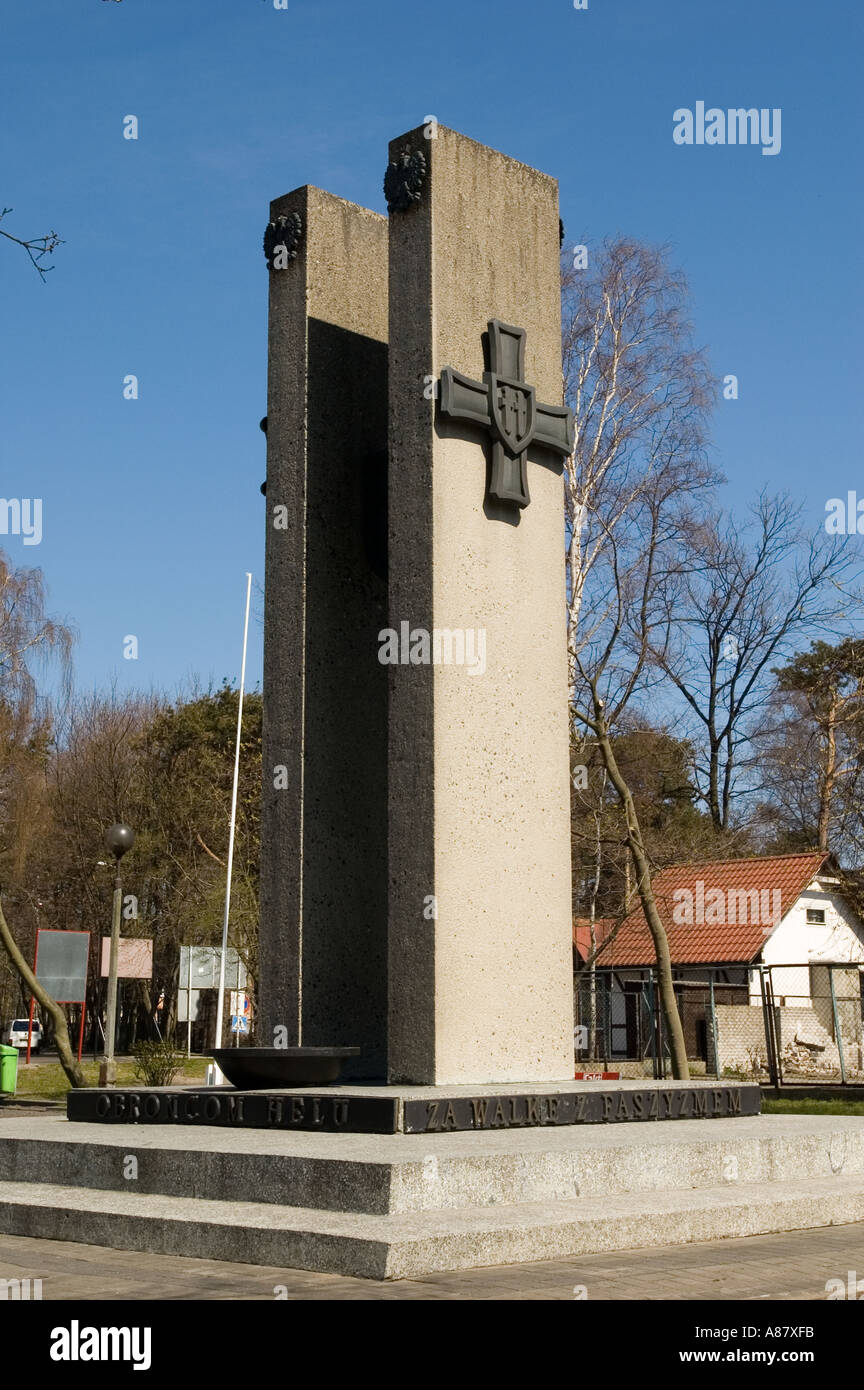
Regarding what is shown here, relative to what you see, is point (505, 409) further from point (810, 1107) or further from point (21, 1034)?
point (21, 1034)

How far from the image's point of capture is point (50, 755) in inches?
1806

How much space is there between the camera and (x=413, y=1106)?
702cm

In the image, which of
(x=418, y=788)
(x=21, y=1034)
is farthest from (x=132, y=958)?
(x=21, y=1034)

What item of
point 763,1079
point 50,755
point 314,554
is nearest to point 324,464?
point 314,554

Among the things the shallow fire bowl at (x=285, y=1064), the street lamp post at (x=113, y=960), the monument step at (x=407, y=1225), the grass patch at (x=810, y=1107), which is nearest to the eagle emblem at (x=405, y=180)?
the shallow fire bowl at (x=285, y=1064)

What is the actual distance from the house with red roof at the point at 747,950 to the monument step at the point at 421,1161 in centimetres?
1981

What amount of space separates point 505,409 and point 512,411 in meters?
0.08

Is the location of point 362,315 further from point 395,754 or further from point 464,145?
point 395,754

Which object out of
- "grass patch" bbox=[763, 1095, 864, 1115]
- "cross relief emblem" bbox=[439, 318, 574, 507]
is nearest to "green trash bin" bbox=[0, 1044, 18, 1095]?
"grass patch" bbox=[763, 1095, 864, 1115]

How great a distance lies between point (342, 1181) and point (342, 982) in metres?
3.07

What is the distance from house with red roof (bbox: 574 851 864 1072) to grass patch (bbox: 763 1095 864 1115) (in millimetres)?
7368

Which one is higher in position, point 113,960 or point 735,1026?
point 113,960

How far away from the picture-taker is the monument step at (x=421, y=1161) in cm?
612

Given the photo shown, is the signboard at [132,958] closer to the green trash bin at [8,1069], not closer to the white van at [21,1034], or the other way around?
the green trash bin at [8,1069]
